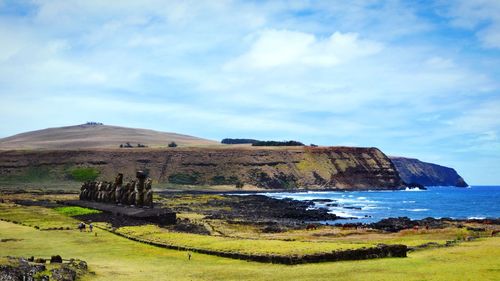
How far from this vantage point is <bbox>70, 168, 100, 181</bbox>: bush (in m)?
164

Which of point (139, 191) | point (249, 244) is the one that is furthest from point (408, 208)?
point (249, 244)

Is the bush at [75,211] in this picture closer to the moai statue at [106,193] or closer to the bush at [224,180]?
the moai statue at [106,193]

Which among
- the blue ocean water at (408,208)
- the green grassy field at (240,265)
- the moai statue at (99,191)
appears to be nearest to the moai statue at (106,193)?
the moai statue at (99,191)

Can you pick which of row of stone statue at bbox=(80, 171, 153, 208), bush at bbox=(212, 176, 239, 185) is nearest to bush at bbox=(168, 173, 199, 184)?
bush at bbox=(212, 176, 239, 185)

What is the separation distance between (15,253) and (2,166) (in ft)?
498

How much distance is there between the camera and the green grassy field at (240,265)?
23344mm

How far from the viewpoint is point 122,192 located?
62.6 m

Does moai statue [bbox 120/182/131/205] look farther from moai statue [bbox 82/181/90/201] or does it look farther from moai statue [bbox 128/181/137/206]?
moai statue [bbox 82/181/90/201]

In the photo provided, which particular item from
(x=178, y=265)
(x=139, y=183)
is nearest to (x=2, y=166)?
(x=139, y=183)

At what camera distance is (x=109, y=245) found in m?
35.3

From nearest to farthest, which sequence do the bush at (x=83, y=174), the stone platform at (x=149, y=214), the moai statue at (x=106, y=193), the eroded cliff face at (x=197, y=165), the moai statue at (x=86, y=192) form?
the stone platform at (x=149, y=214)
the moai statue at (x=106, y=193)
the moai statue at (x=86, y=192)
the bush at (x=83, y=174)
the eroded cliff face at (x=197, y=165)

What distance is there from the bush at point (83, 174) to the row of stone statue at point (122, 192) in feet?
295

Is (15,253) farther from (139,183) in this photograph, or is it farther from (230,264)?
(139,183)

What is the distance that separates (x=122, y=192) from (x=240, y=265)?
3808 cm
